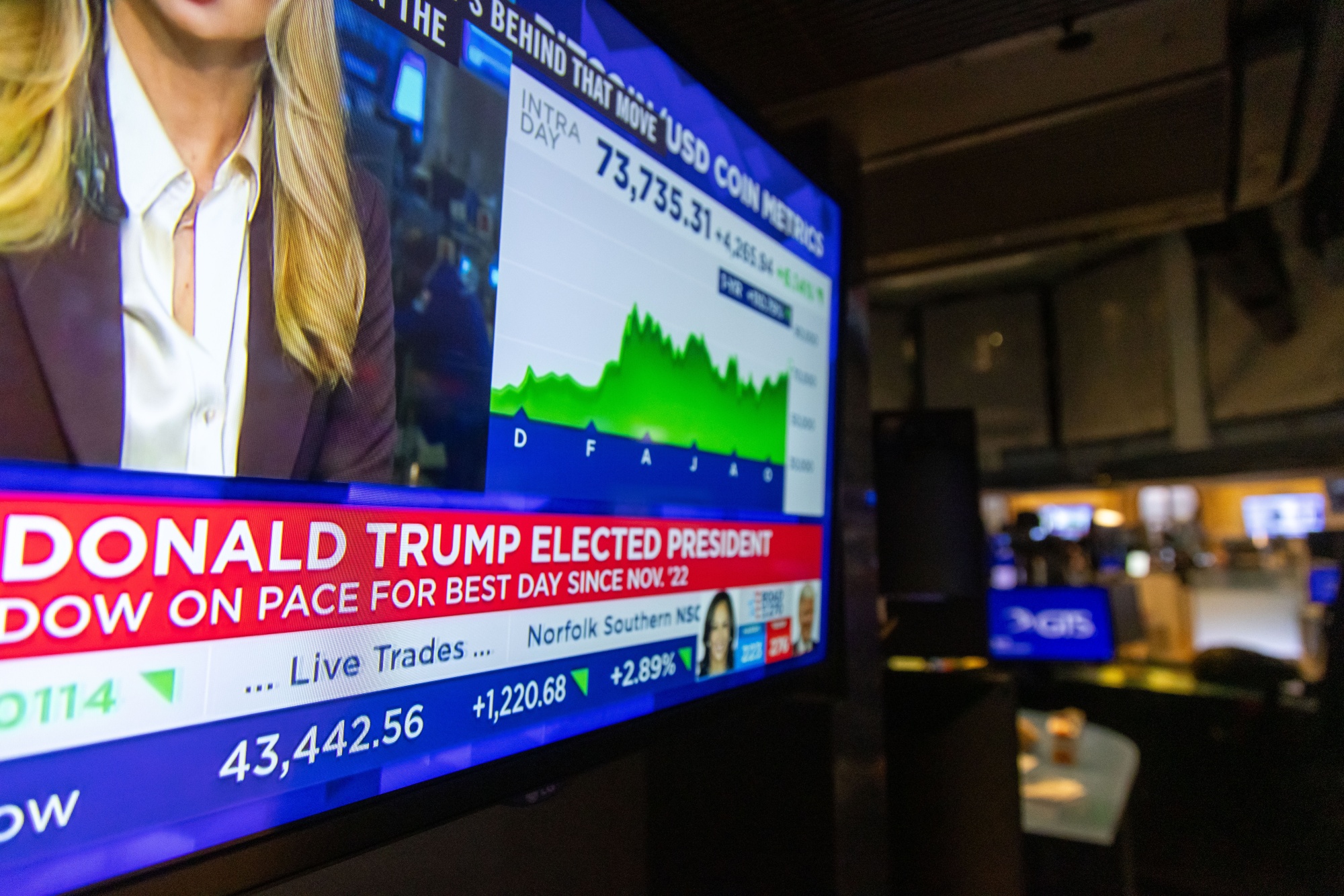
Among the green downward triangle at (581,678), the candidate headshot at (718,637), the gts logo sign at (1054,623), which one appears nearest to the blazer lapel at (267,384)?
the green downward triangle at (581,678)

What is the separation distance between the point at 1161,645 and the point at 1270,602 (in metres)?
0.93

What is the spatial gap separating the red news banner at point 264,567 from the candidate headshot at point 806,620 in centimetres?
52

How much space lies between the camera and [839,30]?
70.9 inches

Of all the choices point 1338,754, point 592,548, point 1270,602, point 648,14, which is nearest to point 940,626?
point 1338,754

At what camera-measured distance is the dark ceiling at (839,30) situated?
1.74 metres

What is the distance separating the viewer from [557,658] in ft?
3.34

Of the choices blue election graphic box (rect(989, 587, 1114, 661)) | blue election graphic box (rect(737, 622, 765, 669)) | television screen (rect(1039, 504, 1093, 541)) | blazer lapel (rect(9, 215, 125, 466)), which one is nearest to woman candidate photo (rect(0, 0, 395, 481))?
blazer lapel (rect(9, 215, 125, 466))

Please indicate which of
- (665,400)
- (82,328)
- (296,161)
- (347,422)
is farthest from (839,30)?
(82,328)

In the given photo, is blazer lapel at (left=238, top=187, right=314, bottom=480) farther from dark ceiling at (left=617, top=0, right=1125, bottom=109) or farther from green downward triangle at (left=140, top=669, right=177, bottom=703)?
dark ceiling at (left=617, top=0, right=1125, bottom=109)

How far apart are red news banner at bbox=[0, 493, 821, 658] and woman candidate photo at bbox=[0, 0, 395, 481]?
0.15 feet

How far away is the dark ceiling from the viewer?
1.74 m

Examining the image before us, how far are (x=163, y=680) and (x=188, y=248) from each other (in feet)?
1.20

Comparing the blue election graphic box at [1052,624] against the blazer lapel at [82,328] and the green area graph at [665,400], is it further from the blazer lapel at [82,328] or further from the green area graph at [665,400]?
the blazer lapel at [82,328]

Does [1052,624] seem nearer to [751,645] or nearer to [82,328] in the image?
[751,645]
